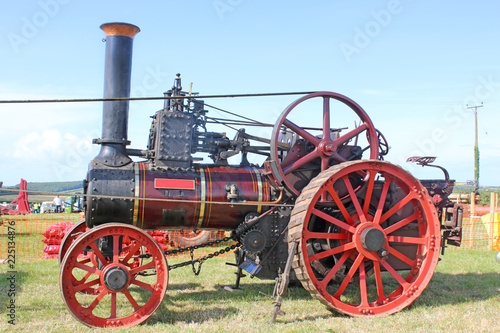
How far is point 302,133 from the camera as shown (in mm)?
5387

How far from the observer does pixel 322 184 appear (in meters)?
4.86

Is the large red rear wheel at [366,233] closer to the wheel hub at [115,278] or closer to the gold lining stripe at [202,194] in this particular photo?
the gold lining stripe at [202,194]

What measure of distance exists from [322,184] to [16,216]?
1890 centimetres

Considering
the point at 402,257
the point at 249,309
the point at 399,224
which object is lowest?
the point at 249,309

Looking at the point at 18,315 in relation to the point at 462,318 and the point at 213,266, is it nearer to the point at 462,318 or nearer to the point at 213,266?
the point at 213,266

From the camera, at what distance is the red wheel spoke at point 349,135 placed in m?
5.45

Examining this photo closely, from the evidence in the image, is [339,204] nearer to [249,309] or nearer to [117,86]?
[249,309]

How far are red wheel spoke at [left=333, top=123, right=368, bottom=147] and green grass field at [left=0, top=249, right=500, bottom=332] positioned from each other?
6.40 ft

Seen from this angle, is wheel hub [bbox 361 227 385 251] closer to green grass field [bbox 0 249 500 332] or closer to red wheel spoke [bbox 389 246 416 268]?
red wheel spoke [bbox 389 246 416 268]

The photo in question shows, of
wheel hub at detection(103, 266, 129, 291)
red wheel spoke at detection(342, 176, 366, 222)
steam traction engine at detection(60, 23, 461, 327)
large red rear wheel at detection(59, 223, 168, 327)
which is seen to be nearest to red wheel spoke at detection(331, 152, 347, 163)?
steam traction engine at detection(60, 23, 461, 327)

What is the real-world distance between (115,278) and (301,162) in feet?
7.93

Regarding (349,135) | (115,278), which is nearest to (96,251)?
(115,278)

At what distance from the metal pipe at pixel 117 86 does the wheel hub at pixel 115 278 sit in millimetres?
1284

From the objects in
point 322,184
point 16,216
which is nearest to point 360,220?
point 322,184
